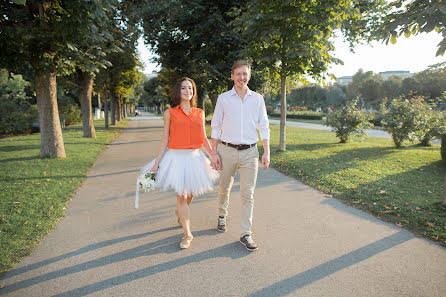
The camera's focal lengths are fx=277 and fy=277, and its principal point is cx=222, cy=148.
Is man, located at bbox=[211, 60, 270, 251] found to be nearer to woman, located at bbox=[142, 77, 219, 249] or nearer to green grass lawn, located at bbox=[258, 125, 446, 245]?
woman, located at bbox=[142, 77, 219, 249]

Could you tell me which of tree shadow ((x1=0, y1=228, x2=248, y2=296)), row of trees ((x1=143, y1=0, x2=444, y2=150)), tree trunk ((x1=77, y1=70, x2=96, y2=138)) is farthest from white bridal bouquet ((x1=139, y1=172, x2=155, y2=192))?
tree trunk ((x1=77, y1=70, x2=96, y2=138))

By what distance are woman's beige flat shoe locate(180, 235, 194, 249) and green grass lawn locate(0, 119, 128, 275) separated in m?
1.81

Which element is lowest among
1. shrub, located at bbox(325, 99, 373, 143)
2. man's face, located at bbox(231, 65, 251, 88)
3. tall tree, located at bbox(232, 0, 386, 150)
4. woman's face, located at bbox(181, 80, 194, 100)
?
shrub, located at bbox(325, 99, 373, 143)

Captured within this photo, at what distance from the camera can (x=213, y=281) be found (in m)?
2.77

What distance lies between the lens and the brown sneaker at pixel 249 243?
11.0ft

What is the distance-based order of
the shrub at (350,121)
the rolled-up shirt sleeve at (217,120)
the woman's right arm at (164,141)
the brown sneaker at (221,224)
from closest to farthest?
the woman's right arm at (164,141), the rolled-up shirt sleeve at (217,120), the brown sneaker at (221,224), the shrub at (350,121)

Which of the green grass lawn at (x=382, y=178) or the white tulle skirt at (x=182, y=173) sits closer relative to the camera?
the white tulle skirt at (x=182, y=173)

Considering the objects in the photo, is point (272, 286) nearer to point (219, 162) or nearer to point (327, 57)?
point (219, 162)

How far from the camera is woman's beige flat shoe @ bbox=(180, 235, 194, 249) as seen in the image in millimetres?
3420

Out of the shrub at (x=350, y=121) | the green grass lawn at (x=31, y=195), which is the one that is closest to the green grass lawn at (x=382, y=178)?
the shrub at (x=350, y=121)

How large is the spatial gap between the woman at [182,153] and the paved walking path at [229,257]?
54 centimetres

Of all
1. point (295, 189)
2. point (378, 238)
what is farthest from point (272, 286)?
point (295, 189)

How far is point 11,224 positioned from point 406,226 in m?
5.74

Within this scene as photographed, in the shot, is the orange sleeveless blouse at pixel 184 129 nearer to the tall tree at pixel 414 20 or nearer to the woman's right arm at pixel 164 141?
the woman's right arm at pixel 164 141
